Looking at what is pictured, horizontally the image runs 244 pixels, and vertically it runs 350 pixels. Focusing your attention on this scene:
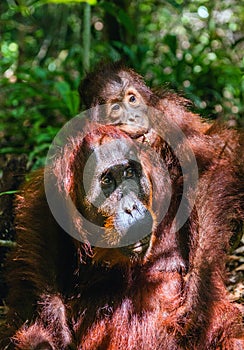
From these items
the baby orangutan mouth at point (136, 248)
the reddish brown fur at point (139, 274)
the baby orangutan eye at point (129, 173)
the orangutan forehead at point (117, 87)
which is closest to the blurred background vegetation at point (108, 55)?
the orangutan forehead at point (117, 87)

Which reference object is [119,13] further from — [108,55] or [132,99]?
[132,99]

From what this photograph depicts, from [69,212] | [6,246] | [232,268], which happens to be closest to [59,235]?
[69,212]

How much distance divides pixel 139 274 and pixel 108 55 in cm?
256

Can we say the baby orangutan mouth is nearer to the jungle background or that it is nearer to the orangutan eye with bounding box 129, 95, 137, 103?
the orangutan eye with bounding box 129, 95, 137, 103

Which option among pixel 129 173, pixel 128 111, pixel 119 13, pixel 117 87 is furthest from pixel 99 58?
pixel 129 173

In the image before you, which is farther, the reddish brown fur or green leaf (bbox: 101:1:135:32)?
green leaf (bbox: 101:1:135:32)

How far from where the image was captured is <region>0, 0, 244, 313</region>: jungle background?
17.0ft

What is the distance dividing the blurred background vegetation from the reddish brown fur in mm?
1514

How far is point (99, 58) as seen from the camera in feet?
19.1

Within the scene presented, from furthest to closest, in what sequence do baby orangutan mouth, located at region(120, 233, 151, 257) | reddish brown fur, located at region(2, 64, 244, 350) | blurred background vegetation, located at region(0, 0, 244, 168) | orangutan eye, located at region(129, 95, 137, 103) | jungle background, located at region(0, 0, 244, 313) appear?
blurred background vegetation, located at region(0, 0, 244, 168) < jungle background, located at region(0, 0, 244, 313) < orangutan eye, located at region(129, 95, 137, 103) < reddish brown fur, located at region(2, 64, 244, 350) < baby orangutan mouth, located at region(120, 233, 151, 257)

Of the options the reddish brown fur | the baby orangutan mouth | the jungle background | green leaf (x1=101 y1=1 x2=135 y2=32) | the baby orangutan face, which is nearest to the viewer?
the baby orangutan mouth

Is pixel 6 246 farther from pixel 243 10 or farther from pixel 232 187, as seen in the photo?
pixel 243 10

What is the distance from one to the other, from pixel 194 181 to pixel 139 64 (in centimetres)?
261

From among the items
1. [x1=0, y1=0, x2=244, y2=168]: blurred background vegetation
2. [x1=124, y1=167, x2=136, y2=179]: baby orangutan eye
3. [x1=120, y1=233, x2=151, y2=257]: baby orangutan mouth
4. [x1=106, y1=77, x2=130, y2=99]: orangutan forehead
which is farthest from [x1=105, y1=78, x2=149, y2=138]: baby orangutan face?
[x1=0, y1=0, x2=244, y2=168]: blurred background vegetation
